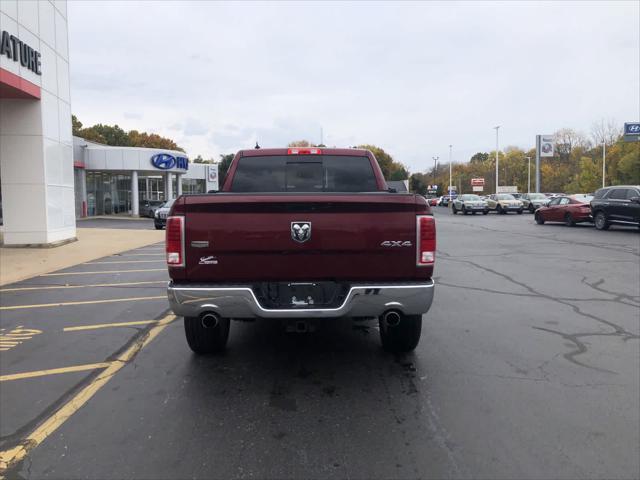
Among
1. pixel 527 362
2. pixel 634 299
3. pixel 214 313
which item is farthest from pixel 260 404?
pixel 634 299

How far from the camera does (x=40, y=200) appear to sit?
50.4ft

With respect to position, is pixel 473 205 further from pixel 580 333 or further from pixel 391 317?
pixel 391 317

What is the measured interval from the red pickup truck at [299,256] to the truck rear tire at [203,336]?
0.91m

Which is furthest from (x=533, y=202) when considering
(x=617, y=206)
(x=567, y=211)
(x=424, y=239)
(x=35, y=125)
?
(x=424, y=239)

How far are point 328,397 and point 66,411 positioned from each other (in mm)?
1994

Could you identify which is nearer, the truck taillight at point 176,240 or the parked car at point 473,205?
the truck taillight at point 176,240

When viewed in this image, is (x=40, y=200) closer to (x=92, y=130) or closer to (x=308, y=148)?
(x=308, y=148)

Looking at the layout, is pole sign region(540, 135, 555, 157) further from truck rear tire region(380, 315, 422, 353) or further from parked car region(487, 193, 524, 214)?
truck rear tire region(380, 315, 422, 353)

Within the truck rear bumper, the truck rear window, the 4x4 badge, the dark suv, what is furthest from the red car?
the 4x4 badge

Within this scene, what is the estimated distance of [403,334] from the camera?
16.4 feet

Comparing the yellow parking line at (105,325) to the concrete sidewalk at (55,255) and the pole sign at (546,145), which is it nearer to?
the concrete sidewalk at (55,255)

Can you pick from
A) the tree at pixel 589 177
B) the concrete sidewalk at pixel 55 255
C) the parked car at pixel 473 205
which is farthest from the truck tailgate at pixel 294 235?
the tree at pixel 589 177

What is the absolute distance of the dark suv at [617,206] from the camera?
19.2 m

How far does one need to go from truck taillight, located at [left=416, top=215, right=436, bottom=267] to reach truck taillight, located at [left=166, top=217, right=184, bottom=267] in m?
1.84
